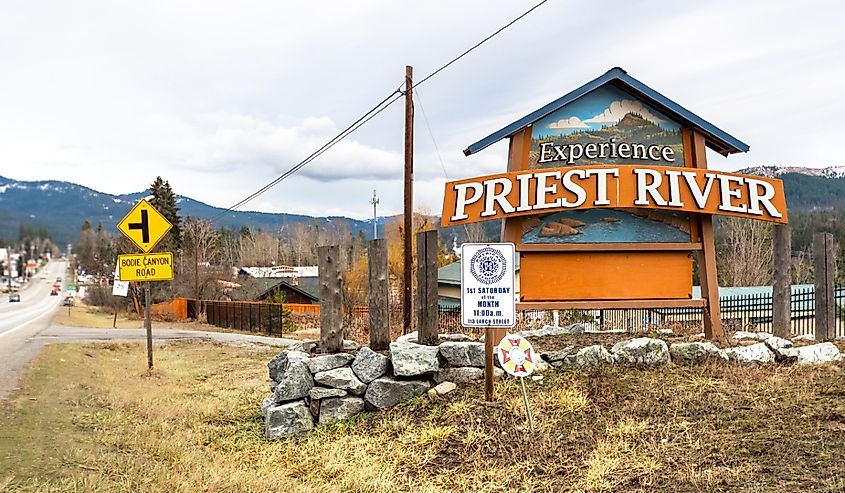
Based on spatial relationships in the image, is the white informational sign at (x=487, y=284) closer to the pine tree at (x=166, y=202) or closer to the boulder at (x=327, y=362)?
the boulder at (x=327, y=362)

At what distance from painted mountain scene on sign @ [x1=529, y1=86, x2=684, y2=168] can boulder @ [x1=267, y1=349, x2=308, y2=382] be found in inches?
182

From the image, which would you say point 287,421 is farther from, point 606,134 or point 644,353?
point 606,134

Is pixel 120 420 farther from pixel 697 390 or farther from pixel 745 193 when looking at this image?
pixel 745 193

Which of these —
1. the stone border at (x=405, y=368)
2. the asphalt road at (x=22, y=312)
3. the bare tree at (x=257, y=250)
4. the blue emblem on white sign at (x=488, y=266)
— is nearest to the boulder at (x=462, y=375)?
the stone border at (x=405, y=368)

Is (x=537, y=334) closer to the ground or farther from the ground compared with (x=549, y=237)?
closer to the ground

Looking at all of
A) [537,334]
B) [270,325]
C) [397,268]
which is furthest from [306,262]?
[537,334]

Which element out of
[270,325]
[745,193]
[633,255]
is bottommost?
[270,325]

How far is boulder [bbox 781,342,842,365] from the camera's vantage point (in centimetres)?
813

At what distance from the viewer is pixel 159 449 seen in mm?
6969

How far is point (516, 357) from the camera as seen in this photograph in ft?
23.0

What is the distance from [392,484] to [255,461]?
1.97 m

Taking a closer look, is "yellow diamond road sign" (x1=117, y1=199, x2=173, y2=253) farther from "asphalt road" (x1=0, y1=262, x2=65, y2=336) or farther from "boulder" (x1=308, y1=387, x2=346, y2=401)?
"asphalt road" (x1=0, y1=262, x2=65, y2=336)

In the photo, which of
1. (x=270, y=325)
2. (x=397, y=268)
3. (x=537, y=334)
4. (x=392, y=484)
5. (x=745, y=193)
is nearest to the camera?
(x=392, y=484)

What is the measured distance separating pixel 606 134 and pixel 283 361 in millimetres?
6104
